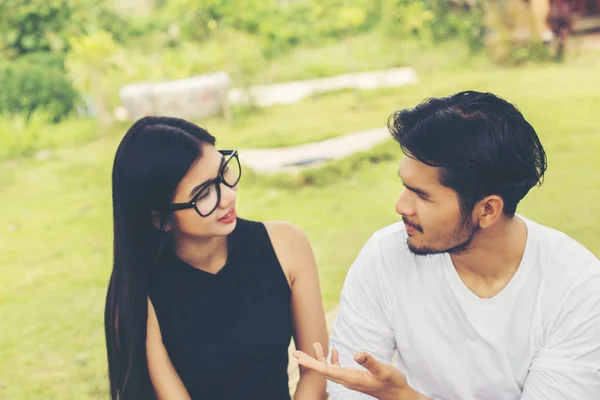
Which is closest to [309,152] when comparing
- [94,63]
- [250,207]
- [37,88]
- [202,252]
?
[250,207]

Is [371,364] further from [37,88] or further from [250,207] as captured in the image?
[37,88]

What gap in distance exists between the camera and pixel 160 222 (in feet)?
5.87

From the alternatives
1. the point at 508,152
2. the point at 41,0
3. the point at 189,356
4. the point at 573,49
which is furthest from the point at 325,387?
the point at 41,0

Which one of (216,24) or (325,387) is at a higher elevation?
(216,24)

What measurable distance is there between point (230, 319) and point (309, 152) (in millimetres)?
3689

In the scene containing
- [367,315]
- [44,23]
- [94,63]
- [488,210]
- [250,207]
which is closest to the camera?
[488,210]

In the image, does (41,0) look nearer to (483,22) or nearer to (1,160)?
(1,160)

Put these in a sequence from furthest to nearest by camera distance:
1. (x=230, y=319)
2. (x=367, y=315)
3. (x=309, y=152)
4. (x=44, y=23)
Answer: (x=44, y=23), (x=309, y=152), (x=230, y=319), (x=367, y=315)

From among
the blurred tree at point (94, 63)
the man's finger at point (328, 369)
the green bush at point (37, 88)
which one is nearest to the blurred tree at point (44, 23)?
the green bush at point (37, 88)

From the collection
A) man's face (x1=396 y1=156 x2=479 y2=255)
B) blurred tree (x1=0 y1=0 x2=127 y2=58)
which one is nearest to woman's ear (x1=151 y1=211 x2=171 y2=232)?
man's face (x1=396 y1=156 x2=479 y2=255)

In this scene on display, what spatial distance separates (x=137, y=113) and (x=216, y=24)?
1676 millimetres

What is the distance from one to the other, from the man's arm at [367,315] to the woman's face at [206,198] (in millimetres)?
350

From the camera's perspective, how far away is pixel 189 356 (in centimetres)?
182

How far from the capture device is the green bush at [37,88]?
7230mm
